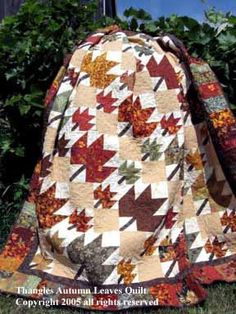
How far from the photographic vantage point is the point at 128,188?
2.54 meters

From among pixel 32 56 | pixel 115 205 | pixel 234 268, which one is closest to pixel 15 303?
pixel 115 205

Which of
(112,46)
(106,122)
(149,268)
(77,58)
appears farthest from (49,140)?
(149,268)

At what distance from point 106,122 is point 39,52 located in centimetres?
61

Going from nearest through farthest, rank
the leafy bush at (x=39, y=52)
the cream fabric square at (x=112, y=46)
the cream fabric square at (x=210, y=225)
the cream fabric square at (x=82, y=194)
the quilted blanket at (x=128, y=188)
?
1. the quilted blanket at (x=128, y=188)
2. the cream fabric square at (x=82, y=194)
3. the cream fabric square at (x=210, y=225)
4. the cream fabric square at (x=112, y=46)
5. the leafy bush at (x=39, y=52)

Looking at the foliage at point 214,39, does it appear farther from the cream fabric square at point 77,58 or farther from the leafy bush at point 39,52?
the cream fabric square at point 77,58

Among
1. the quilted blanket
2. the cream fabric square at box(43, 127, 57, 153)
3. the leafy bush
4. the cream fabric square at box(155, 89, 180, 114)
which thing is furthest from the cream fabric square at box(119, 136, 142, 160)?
the leafy bush

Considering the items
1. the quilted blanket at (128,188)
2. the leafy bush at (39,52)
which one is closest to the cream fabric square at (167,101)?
the quilted blanket at (128,188)

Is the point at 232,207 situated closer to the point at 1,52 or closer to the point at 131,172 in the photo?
the point at 131,172

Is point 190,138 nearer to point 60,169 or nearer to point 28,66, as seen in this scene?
point 60,169

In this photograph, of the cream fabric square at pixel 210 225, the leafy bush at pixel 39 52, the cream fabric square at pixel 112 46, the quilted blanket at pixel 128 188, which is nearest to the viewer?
the quilted blanket at pixel 128 188

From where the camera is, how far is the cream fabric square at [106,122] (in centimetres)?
261

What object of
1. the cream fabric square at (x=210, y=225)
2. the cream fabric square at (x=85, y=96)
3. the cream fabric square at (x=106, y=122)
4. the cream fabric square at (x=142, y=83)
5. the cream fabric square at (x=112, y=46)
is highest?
the cream fabric square at (x=112, y=46)

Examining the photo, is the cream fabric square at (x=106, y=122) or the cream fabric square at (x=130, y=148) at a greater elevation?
the cream fabric square at (x=106, y=122)

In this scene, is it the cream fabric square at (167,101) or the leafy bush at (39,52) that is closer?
the cream fabric square at (167,101)
